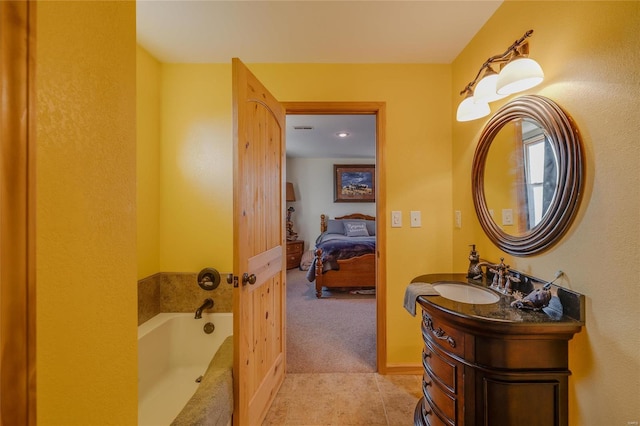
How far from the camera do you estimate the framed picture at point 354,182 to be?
235 inches

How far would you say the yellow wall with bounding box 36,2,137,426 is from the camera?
1.56 ft

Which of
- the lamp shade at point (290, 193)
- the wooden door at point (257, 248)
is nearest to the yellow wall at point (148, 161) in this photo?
the wooden door at point (257, 248)

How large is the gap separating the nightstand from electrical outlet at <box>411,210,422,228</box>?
3.68m

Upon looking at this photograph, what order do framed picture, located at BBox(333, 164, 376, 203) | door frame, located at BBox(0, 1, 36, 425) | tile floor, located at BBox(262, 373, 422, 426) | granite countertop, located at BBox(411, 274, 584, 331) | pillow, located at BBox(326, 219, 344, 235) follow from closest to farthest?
door frame, located at BBox(0, 1, 36, 425)
granite countertop, located at BBox(411, 274, 584, 331)
tile floor, located at BBox(262, 373, 422, 426)
pillow, located at BBox(326, 219, 344, 235)
framed picture, located at BBox(333, 164, 376, 203)

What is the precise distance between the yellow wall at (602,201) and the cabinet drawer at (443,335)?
456 millimetres

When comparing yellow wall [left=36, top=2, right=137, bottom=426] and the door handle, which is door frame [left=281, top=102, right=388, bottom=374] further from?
yellow wall [left=36, top=2, right=137, bottom=426]

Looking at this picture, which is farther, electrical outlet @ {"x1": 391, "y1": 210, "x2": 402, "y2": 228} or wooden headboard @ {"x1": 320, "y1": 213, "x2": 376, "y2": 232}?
wooden headboard @ {"x1": 320, "y1": 213, "x2": 376, "y2": 232}

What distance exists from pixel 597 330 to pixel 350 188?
514 cm

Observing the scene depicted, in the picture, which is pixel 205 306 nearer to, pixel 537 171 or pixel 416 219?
pixel 416 219

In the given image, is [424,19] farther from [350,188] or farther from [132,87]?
[350,188]

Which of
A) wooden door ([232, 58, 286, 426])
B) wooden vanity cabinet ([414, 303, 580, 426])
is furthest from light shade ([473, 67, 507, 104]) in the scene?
wooden door ([232, 58, 286, 426])

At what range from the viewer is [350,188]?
6008 mm

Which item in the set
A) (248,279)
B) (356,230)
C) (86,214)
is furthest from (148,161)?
(356,230)

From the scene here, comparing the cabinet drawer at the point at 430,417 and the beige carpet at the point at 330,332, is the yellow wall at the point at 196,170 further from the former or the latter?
the cabinet drawer at the point at 430,417
